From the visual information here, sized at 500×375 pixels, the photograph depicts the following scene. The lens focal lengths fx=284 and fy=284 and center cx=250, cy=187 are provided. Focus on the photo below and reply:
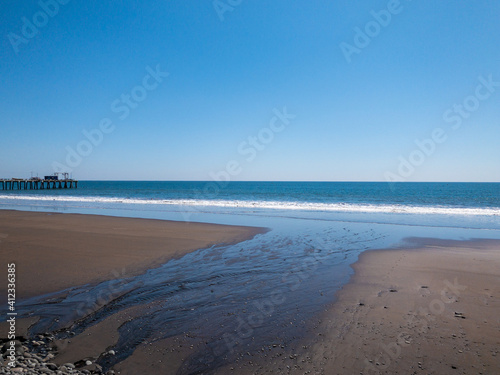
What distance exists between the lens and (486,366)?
149 inches

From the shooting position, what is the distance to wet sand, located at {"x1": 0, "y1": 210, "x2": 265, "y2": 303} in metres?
7.39

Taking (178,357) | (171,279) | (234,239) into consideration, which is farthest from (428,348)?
(234,239)

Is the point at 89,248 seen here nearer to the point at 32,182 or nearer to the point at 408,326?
the point at 408,326

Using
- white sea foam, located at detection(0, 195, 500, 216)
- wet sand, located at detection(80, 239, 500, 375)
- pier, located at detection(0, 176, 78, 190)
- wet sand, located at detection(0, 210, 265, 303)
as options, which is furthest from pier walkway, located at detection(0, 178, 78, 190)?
wet sand, located at detection(80, 239, 500, 375)

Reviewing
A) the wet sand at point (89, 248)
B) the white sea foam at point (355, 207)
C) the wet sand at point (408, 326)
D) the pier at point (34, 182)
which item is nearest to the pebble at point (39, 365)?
the wet sand at point (408, 326)

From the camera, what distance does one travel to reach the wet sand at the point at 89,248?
7.39 meters

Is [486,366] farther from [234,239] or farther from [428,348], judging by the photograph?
[234,239]

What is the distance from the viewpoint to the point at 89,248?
1072 cm

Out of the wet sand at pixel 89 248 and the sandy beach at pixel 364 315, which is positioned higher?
the wet sand at pixel 89 248

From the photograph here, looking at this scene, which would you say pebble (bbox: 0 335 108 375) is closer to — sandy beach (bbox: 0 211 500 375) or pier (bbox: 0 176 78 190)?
sandy beach (bbox: 0 211 500 375)

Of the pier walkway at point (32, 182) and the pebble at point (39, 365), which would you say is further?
the pier walkway at point (32, 182)

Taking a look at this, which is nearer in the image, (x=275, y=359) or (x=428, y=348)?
(x=275, y=359)

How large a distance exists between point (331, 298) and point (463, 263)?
5916 mm

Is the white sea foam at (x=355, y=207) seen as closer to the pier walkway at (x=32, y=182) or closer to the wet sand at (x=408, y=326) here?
the wet sand at (x=408, y=326)
